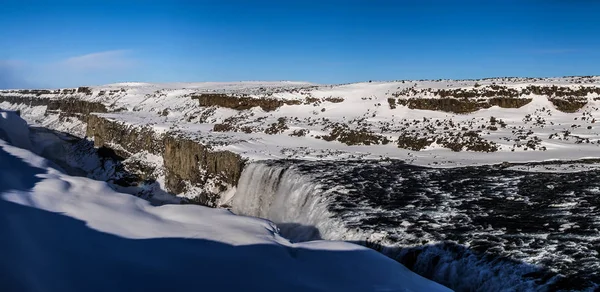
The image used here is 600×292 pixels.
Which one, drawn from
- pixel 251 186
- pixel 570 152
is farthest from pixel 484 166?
pixel 251 186

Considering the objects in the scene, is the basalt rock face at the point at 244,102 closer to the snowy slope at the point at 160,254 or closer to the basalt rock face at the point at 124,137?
the basalt rock face at the point at 124,137

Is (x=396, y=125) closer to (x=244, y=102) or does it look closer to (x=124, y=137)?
(x=244, y=102)

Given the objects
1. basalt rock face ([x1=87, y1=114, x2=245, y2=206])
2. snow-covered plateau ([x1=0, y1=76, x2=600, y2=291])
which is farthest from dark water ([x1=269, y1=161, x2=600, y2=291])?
basalt rock face ([x1=87, y1=114, x2=245, y2=206])

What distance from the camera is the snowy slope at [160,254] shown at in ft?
21.2

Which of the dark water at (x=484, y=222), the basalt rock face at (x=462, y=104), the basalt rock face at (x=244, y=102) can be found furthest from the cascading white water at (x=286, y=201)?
the basalt rock face at (x=244, y=102)

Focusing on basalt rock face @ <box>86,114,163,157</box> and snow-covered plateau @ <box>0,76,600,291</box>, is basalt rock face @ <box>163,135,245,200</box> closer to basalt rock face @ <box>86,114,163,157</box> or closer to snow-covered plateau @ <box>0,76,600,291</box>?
snow-covered plateau @ <box>0,76,600,291</box>

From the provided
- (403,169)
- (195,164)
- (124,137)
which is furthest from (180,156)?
(403,169)

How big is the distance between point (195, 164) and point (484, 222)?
26034 millimetres

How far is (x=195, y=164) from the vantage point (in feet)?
115

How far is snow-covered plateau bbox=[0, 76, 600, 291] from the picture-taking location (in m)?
10.8

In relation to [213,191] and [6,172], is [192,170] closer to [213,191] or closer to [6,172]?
[213,191]

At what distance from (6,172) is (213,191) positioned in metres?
19.2

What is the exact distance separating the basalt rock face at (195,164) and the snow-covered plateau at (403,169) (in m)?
0.15

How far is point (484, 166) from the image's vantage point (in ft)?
72.6
